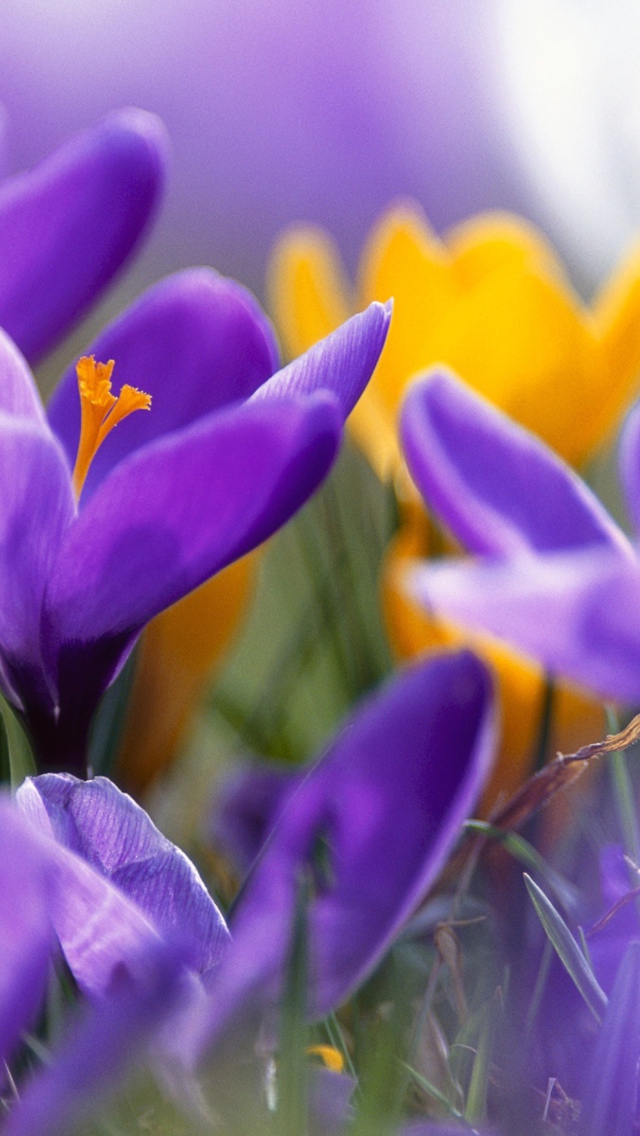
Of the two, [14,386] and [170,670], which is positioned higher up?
[14,386]

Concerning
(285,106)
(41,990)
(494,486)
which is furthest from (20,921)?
(285,106)

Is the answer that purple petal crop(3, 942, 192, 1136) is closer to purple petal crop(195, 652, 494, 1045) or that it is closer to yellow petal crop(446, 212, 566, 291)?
purple petal crop(195, 652, 494, 1045)

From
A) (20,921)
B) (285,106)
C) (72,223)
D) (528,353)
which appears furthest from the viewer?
(285,106)

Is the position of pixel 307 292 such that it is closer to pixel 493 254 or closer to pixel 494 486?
pixel 493 254

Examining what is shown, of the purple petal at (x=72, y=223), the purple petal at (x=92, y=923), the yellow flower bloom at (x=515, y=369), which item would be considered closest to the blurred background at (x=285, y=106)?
the yellow flower bloom at (x=515, y=369)

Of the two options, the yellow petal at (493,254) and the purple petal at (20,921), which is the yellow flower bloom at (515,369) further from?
the purple petal at (20,921)

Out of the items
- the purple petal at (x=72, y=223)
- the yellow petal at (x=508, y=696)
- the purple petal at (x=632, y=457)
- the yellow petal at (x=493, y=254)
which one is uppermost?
the purple petal at (x=72, y=223)

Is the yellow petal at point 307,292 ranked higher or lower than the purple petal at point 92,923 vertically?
higher
